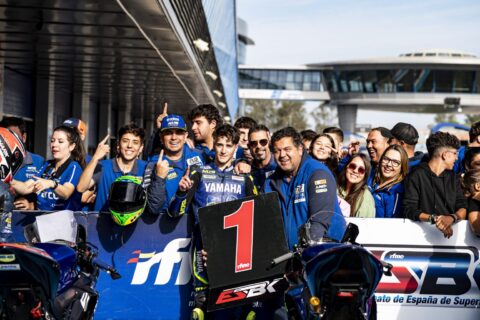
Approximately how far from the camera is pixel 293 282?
17.3 ft

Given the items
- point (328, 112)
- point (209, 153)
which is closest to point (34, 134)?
point (209, 153)

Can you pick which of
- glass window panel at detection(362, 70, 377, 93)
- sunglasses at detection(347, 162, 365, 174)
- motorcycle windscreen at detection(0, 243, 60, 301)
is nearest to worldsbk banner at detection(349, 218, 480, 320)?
sunglasses at detection(347, 162, 365, 174)

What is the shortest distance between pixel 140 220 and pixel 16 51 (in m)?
9.44

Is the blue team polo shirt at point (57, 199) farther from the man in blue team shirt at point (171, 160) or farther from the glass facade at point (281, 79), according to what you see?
the glass facade at point (281, 79)

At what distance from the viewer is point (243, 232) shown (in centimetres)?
607

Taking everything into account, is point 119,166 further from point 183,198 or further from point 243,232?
point 243,232

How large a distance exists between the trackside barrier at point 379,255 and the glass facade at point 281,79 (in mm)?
105144

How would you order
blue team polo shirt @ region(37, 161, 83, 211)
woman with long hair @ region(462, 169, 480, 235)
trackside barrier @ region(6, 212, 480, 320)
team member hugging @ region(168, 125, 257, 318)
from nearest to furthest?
1. team member hugging @ region(168, 125, 257, 318)
2. woman with long hair @ region(462, 169, 480, 235)
3. trackside barrier @ region(6, 212, 480, 320)
4. blue team polo shirt @ region(37, 161, 83, 211)

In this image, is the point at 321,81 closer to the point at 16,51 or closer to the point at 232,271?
the point at 16,51

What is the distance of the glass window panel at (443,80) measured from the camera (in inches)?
3994

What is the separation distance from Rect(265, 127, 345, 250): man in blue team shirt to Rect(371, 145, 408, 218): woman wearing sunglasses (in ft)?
4.60

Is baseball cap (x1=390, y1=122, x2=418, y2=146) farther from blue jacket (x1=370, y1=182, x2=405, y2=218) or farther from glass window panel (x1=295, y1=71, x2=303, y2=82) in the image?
glass window panel (x1=295, y1=71, x2=303, y2=82)

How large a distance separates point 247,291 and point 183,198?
97 centimetres

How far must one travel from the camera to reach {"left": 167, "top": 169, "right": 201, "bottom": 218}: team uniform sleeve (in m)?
6.29
